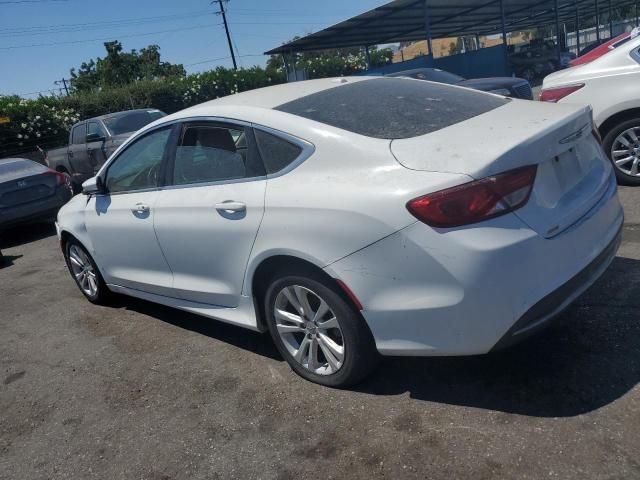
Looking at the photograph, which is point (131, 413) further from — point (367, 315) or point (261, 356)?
point (367, 315)

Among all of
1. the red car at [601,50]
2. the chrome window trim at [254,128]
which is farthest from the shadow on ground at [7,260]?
the red car at [601,50]

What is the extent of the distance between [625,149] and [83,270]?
5384mm

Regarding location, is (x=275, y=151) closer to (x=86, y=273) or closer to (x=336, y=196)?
(x=336, y=196)

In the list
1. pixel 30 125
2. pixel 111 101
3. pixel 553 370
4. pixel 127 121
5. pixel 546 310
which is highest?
pixel 111 101

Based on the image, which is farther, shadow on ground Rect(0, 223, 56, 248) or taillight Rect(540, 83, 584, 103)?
shadow on ground Rect(0, 223, 56, 248)

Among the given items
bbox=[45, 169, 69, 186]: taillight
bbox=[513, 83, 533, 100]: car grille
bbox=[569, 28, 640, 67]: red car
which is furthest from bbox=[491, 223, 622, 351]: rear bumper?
bbox=[45, 169, 69, 186]: taillight

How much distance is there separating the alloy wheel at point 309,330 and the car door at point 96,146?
9737 millimetres

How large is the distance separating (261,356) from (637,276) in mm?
2589

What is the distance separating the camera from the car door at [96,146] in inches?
472

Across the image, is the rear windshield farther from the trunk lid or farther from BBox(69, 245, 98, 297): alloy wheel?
BBox(69, 245, 98, 297): alloy wheel

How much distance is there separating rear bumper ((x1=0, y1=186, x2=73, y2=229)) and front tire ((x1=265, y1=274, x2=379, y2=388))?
7537mm

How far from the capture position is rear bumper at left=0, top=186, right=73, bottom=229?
9.23 metres

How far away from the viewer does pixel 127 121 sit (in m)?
12.2

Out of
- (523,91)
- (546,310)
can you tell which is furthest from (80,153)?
(546,310)
